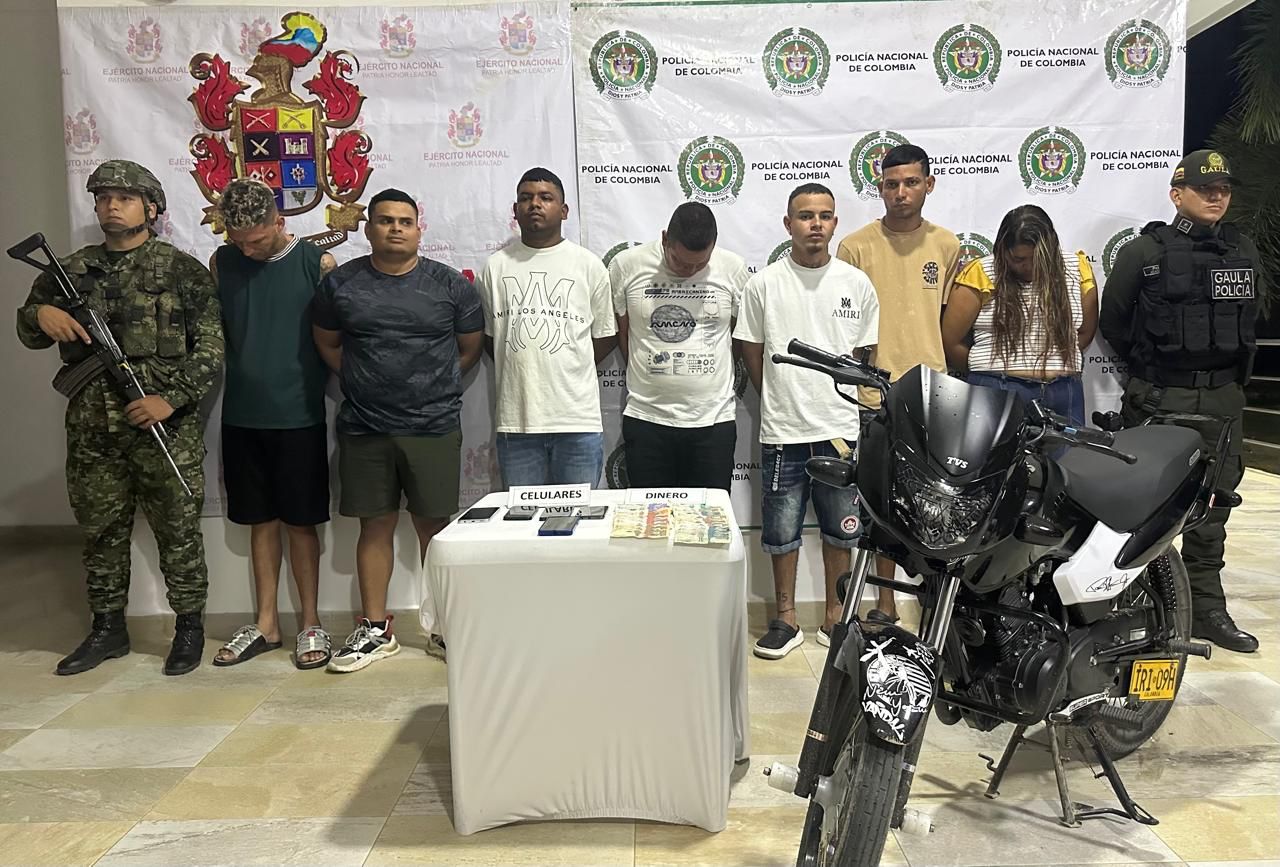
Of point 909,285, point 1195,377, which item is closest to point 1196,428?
point 1195,377

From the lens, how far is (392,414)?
3178 mm

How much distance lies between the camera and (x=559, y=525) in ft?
6.60

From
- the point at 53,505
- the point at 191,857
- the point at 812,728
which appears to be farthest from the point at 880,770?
the point at 53,505

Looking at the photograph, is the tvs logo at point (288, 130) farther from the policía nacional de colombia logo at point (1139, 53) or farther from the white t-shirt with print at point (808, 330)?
the policía nacional de colombia logo at point (1139, 53)

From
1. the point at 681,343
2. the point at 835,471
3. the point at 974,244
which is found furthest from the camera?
the point at 974,244

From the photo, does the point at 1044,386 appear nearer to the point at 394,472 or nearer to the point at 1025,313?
the point at 1025,313

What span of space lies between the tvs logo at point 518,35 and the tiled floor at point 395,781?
7.72 feet

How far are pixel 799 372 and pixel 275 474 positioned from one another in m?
2.01

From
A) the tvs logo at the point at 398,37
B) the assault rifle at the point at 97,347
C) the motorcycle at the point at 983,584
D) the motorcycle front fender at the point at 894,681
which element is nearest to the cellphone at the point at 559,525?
the motorcycle at the point at 983,584

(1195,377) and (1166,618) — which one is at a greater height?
(1195,377)

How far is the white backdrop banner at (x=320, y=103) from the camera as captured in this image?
335cm

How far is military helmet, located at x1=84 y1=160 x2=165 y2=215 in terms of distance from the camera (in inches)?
122

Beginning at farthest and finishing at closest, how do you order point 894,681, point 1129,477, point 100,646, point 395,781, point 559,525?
point 100,646, point 395,781, point 559,525, point 1129,477, point 894,681

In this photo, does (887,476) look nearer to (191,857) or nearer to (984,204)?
(191,857)
